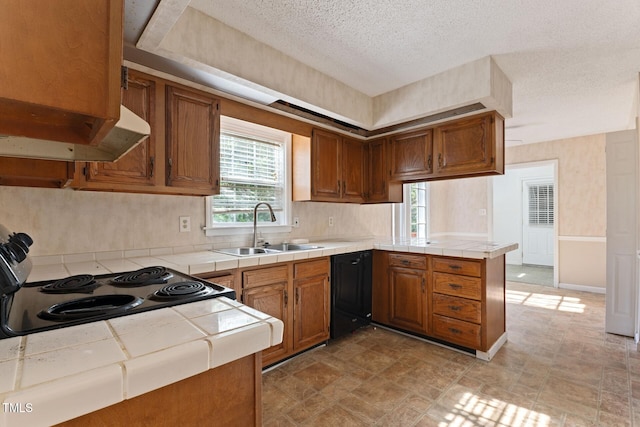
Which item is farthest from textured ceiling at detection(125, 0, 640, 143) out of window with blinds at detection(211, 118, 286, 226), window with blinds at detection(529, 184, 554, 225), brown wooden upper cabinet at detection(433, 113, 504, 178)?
window with blinds at detection(529, 184, 554, 225)

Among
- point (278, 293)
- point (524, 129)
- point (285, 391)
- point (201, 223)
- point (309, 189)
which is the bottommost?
point (285, 391)

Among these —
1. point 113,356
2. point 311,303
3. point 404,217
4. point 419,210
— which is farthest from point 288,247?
point 419,210

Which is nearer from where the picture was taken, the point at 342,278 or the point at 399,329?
the point at 342,278

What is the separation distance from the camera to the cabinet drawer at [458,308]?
257cm

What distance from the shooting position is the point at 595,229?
15.5ft

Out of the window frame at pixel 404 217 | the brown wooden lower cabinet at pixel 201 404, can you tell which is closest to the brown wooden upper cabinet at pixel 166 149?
the brown wooden lower cabinet at pixel 201 404

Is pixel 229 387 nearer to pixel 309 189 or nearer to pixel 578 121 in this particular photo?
pixel 309 189

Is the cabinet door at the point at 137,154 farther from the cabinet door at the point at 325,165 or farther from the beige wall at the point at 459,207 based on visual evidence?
the beige wall at the point at 459,207

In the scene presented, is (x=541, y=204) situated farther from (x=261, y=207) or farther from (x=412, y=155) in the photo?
(x=261, y=207)

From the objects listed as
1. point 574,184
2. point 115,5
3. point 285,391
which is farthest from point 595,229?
point 115,5

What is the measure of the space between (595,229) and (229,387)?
234 inches

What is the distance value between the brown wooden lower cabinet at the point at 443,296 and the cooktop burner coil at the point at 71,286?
8.18ft

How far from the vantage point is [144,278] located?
1.35m

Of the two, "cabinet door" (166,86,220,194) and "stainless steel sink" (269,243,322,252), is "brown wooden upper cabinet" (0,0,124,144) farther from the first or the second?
"stainless steel sink" (269,243,322,252)
